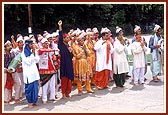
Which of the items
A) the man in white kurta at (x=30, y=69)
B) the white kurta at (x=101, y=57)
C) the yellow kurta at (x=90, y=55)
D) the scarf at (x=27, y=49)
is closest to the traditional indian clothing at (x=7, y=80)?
the man in white kurta at (x=30, y=69)

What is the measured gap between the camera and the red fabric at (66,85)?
8094mm

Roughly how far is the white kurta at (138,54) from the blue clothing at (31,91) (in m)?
3.05

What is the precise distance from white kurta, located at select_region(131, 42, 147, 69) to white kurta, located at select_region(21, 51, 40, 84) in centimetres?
301

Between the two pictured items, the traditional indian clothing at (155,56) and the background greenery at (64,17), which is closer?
the traditional indian clothing at (155,56)

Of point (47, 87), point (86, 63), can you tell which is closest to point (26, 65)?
point (47, 87)

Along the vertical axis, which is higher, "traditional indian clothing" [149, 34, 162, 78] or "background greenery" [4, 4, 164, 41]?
"background greenery" [4, 4, 164, 41]

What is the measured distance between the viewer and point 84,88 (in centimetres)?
912

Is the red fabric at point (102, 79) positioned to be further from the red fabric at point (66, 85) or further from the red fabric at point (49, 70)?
the red fabric at point (49, 70)

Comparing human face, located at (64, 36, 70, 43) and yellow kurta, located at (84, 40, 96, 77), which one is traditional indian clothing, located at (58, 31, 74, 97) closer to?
human face, located at (64, 36, 70, 43)

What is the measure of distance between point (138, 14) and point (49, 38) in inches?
1117

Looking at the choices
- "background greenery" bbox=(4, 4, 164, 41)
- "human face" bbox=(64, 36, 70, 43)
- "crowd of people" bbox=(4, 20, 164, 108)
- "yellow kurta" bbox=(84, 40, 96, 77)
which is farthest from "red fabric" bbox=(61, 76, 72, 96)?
"background greenery" bbox=(4, 4, 164, 41)

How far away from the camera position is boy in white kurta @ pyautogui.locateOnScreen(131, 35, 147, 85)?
Result: 9406 millimetres

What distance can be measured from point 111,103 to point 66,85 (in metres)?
1.10

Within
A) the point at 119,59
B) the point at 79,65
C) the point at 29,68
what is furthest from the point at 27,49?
the point at 119,59
